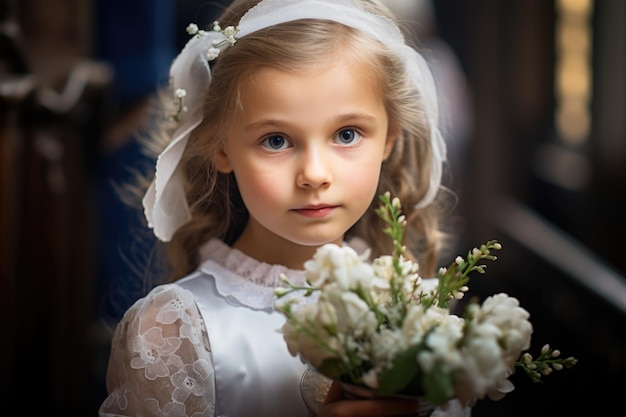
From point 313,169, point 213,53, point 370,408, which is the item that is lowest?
point 370,408

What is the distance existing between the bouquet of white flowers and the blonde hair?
37 cm

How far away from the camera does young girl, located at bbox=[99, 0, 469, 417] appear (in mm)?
1646

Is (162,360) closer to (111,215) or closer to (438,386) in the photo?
(438,386)

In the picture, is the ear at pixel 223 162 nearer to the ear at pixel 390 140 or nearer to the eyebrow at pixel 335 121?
the eyebrow at pixel 335 121

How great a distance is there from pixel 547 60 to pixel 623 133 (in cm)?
172

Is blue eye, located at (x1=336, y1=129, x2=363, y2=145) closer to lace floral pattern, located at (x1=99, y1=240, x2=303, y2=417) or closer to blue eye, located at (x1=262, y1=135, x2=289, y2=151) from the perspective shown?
blue eye, located at (x1=262, y1=135, x2=289, y2=151)

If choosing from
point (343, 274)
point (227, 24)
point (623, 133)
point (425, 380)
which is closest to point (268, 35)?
point (227, 24)

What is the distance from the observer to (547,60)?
7422 millimetres

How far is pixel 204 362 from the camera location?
171 cm

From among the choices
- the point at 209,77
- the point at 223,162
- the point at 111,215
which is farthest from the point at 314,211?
the point at 111,215

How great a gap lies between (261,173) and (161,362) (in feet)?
1.28

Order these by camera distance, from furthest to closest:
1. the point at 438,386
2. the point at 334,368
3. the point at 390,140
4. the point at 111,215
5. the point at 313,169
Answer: the point at 111,215 < the point at 390,140 < the point at 313,169 < the point at 334,368 < the point at 438,386

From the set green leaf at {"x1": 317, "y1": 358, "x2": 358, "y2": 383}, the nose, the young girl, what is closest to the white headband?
the young girl

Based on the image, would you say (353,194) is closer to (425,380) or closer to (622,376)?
(425,380)
